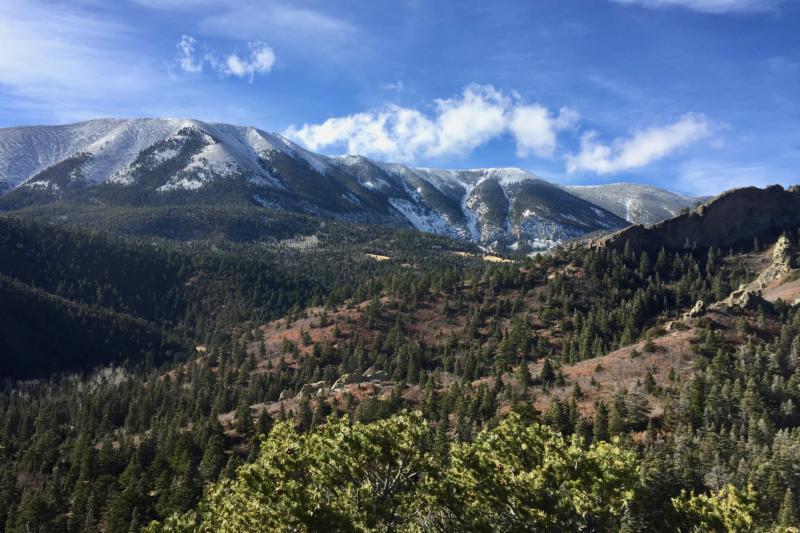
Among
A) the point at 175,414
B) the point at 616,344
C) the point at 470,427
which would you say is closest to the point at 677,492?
the point at 470,427

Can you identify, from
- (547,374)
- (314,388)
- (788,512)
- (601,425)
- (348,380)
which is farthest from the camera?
(314,388)

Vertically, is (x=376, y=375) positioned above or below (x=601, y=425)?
below

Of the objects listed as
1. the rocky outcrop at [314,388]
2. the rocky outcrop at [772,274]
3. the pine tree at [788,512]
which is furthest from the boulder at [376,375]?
the pine tree at [788,512]

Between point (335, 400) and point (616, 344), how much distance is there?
3024 inches

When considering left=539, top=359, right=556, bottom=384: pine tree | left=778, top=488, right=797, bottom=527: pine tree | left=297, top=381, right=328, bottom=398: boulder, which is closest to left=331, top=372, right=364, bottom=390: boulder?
left=297, top=381, right=328, bottom=398: boulder

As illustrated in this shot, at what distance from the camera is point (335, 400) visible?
11769 cm

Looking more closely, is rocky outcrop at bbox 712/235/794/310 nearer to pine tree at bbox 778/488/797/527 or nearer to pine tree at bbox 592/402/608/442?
pine tree at bbox 592/402/608/442

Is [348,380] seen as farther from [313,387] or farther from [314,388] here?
[313,387]

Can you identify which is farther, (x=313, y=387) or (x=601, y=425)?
(x=313, y=387)

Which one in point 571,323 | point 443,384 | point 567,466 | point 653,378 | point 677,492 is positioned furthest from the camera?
point 571,323

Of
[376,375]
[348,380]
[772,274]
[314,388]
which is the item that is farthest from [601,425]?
[772,274]

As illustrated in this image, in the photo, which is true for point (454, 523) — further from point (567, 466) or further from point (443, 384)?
point (443, 384)

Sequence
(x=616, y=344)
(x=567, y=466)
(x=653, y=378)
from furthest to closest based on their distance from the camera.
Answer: (x=616, y=344), (x=653, y=378), (x=567, y=466)

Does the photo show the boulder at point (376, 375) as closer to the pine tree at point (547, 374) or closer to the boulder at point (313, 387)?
the boulder at point (313, 387)
